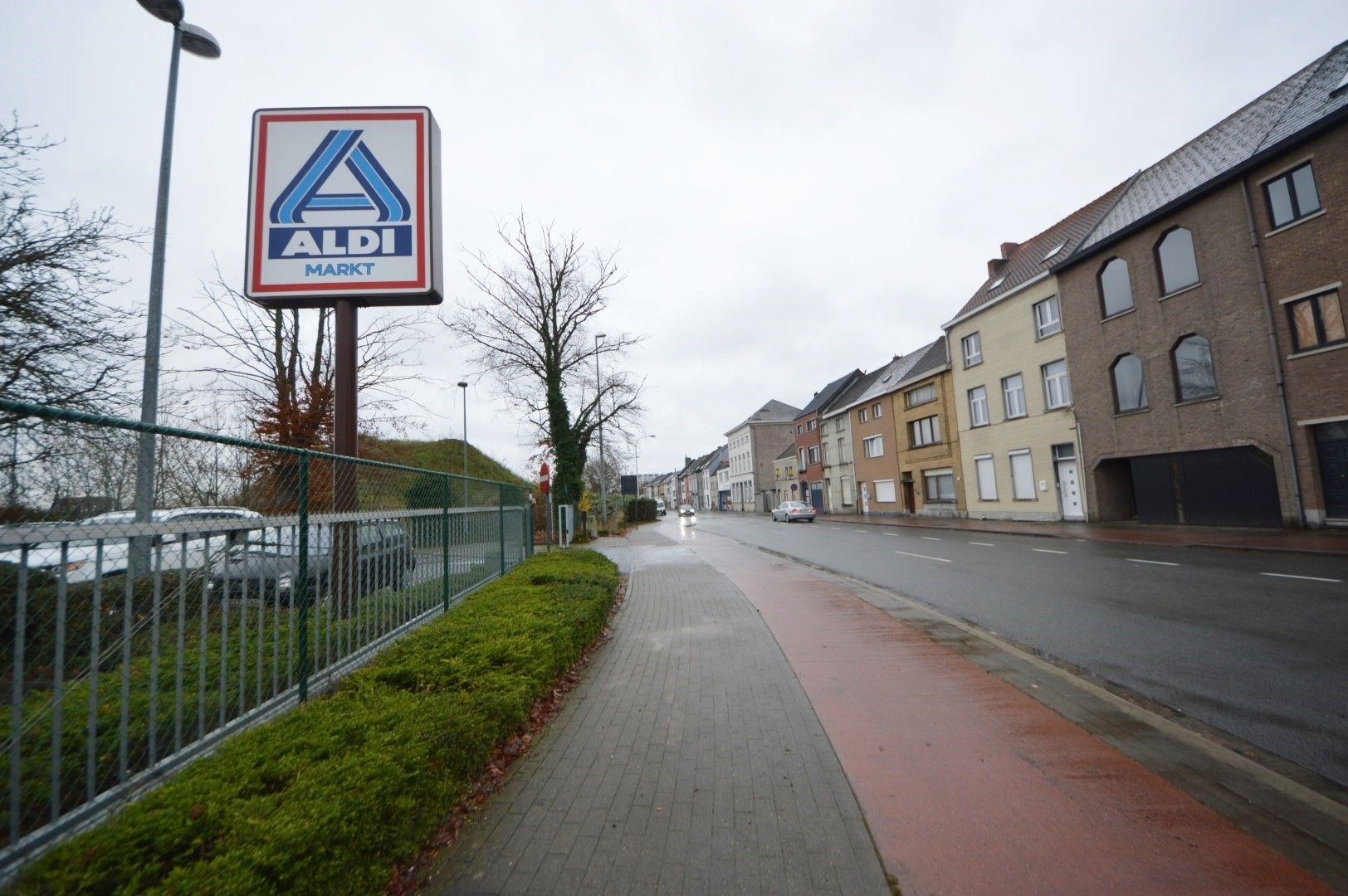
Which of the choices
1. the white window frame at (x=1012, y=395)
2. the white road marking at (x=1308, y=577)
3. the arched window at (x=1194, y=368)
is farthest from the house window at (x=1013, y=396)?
the white road marking at (x=1308, y=577)

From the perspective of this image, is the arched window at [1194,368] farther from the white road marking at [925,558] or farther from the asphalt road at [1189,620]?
the white road marking at [925,558]

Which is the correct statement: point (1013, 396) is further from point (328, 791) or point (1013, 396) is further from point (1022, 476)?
point (328, 791)

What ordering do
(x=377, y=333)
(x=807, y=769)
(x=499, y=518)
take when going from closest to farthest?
(x=807, y=769), (x=499, y=518), (x=377, y=333)

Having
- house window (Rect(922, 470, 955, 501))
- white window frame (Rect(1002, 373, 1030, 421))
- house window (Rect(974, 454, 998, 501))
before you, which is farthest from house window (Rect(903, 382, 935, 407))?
white window frame (Rect(1002, 373, 1030, 421))

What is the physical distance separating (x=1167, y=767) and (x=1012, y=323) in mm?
25389

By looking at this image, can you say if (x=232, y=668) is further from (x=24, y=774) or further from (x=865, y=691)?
(x=865, y=691)

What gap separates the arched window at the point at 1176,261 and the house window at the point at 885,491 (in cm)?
1977

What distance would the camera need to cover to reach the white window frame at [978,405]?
27406mm

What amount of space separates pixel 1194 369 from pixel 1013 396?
8050 millimetres

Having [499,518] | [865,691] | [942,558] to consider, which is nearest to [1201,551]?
[942,558]

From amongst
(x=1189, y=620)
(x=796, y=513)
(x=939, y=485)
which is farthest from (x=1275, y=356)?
(x=796, y=513)

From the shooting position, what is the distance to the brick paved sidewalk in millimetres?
2582

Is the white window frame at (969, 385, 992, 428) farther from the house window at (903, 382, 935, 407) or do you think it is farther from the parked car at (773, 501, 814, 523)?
the parked car at (773, 501, 814, 523)

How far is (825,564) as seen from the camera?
1435cm
